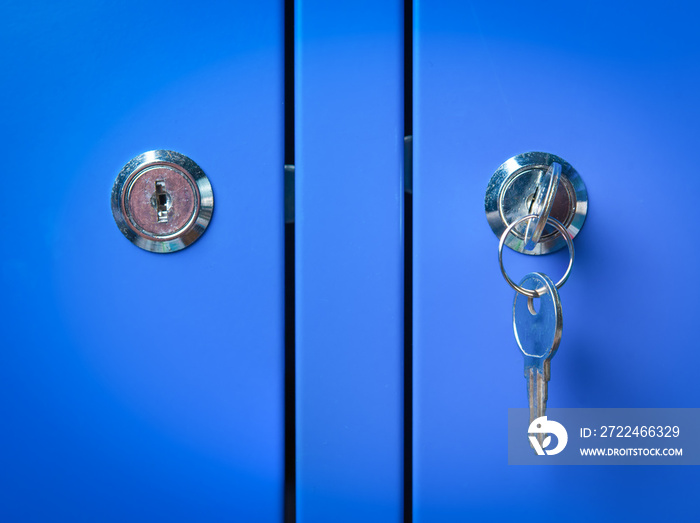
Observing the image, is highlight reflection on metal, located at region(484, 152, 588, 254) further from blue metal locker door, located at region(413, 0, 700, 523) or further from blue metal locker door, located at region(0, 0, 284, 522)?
blue metal locker door, located at region(0, 0, 284, 522)

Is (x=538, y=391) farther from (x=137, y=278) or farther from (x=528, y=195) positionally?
(x=137, y=278)

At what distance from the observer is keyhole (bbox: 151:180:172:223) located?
0.44 metres

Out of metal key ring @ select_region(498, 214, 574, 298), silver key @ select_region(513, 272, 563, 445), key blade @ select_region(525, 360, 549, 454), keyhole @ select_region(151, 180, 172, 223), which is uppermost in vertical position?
keyhole @ select_region(151, 180, 172, 223)

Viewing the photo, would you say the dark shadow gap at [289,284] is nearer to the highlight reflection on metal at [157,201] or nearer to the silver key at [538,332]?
the highlight reflection on metal at [157,201]

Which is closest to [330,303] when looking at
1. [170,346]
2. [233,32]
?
[170,346]

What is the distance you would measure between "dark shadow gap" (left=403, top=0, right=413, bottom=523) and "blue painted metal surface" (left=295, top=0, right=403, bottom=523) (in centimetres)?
1

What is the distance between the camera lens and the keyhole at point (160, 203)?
1.45 ft

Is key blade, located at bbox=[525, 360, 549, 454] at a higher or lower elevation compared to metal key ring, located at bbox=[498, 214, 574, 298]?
lower

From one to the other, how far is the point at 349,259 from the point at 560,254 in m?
0.21

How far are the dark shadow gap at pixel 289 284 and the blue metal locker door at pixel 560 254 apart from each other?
0.42ft

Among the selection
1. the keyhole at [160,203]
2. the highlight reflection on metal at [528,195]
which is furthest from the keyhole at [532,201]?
the keyhole at [160,203]

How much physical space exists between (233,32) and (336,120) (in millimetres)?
131

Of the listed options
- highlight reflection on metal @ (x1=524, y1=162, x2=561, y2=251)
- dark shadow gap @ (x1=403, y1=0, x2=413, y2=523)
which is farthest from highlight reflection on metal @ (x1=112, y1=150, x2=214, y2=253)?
highlight reflection on metal @ (x1=524, y1=162, x2=561, y2=251)

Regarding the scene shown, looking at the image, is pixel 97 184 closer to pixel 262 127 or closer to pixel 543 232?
pixel 262 127
